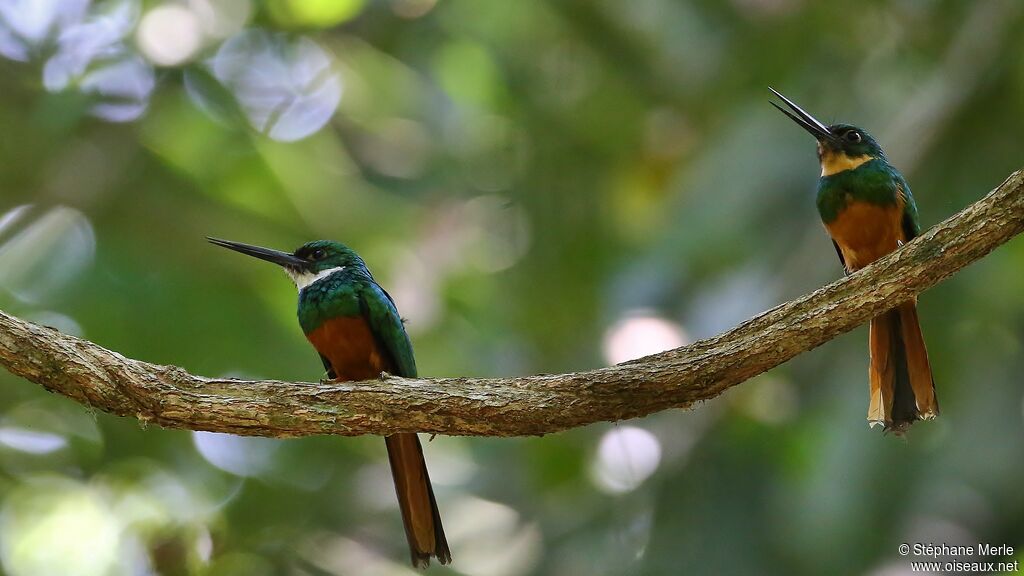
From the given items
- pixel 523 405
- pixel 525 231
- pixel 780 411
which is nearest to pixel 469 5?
pixel 525 231

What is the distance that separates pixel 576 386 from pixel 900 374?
1.27 m

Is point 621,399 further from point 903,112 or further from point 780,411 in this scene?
point 903,112

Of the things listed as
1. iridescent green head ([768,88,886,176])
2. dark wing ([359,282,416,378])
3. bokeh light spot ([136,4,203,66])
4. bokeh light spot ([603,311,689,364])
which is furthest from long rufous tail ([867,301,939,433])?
bokeh light spot ([136,4,203,66])

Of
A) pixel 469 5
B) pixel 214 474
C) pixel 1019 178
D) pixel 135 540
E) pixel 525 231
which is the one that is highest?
pixel 469 5

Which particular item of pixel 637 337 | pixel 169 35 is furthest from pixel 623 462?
pixel 169 35

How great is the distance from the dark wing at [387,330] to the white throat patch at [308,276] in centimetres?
22

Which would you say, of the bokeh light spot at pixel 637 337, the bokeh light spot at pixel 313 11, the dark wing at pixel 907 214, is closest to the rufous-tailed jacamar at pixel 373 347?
the dark wing at pixel 907 214

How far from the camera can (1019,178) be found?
306 centimetres

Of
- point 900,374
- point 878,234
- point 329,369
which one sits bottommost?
point 900,374

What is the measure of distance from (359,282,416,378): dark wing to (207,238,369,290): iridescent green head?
0.27 meters

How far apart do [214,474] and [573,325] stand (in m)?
2.77

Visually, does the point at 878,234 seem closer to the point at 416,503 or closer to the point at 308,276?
the point at 416,503

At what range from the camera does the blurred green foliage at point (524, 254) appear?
6559mm

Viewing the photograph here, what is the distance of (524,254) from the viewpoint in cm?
890
